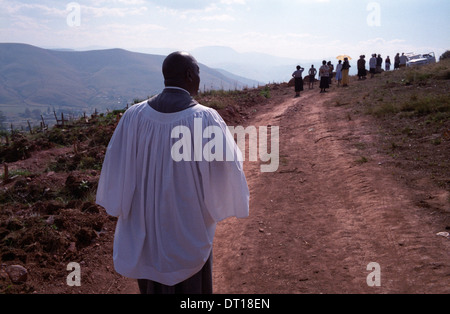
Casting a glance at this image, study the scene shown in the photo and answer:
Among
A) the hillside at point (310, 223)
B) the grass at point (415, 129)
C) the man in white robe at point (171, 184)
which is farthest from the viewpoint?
the grass at point (415, 129)

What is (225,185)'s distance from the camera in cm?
210

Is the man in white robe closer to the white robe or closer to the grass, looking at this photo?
the white robe

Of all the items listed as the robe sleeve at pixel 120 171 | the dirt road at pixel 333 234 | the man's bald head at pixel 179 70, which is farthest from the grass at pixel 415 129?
the robe sleeve at pixel 120 171

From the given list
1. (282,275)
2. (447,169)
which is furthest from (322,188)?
(282,275)

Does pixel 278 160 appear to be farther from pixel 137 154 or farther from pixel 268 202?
pixel 137 154

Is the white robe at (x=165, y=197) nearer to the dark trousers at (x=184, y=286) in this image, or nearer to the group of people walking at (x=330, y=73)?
the dark trousers at (x=184, y=286)

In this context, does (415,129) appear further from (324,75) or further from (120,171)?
(324,75)

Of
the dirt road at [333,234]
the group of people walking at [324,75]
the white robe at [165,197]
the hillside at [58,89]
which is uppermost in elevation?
the hillside at [58,89]

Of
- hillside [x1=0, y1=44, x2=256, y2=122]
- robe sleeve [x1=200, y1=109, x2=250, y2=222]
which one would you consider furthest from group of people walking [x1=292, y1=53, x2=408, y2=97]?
hillside [x1=0, y1=44, x2=256, y2=122]

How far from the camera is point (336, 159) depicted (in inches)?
265

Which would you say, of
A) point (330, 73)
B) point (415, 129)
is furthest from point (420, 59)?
point (415, 129)

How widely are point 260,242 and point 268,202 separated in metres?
1.21

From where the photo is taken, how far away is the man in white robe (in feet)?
6.53

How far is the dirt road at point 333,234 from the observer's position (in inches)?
127
